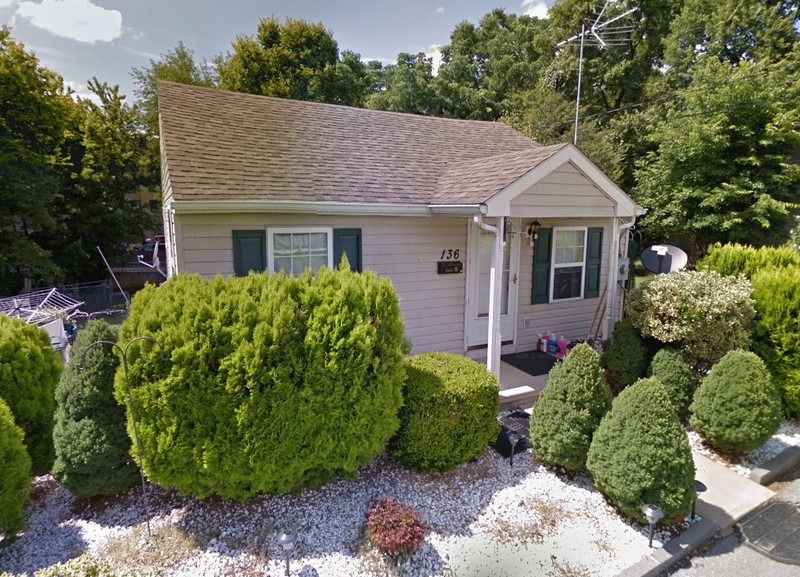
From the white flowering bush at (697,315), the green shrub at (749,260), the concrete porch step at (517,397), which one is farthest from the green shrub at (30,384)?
the green shrub at (749,260)

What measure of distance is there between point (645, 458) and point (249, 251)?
5.28m

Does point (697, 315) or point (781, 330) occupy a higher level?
point (697, 315)

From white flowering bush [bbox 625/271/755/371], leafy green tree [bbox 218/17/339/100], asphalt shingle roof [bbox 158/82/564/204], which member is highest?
leafy green tree [bbox 218/17/339/100]

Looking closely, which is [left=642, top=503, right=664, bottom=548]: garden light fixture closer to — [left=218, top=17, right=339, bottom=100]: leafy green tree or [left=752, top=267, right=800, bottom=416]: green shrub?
[left=752, top=267, right=800, bottom=416]: green shrub

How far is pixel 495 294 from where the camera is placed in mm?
5926

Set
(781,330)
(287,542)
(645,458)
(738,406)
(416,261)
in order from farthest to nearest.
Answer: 1. (416,261)
2. (781,330)
3. (738,406)
4. (645,458)
5. (287,542)

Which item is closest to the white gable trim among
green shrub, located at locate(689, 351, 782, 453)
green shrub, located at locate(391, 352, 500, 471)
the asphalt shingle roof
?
the asphalt shingle roof

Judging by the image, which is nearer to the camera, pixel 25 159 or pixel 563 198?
pixel 563 198

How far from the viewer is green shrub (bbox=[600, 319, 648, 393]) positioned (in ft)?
20.3

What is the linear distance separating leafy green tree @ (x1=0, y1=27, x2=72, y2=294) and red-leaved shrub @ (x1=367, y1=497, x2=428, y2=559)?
15154mm

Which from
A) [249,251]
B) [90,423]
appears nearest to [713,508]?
[90,423]

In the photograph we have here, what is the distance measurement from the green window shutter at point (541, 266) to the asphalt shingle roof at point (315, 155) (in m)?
1.67

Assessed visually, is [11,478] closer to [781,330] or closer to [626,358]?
[626,358]

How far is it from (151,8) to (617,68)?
19973 mm
